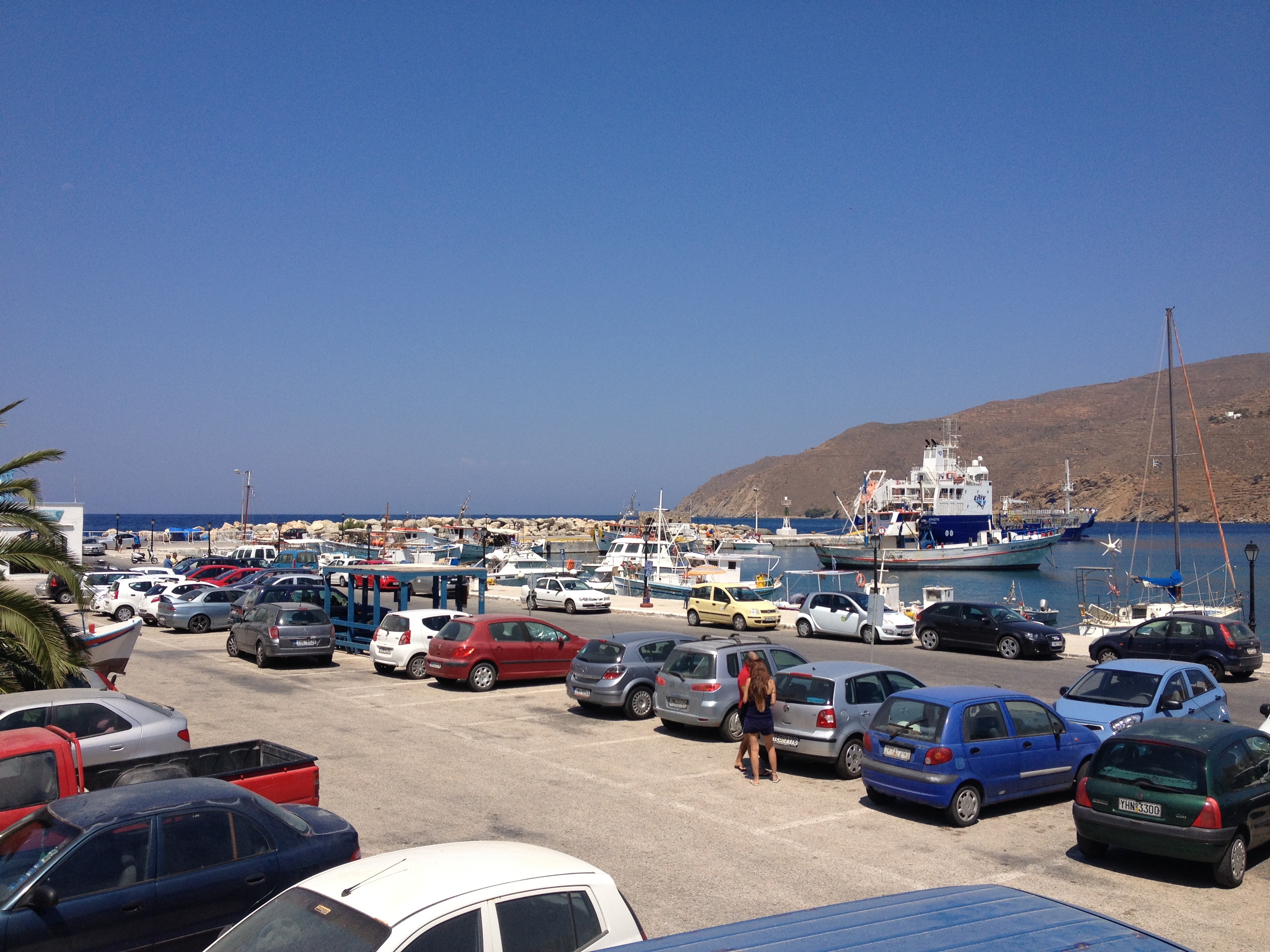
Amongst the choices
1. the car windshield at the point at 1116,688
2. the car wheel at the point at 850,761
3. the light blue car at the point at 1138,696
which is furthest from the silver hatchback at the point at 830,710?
the car windshield at the point at 1116,688

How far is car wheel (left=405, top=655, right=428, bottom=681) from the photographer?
21.6 meters

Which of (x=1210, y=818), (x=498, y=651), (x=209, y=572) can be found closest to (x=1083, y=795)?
(x=1210, y=818)

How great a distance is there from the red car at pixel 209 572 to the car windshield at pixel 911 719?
1399 inches

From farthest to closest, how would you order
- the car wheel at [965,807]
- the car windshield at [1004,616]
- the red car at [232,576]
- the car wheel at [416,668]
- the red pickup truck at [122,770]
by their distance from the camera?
the red car at [232,576] → the car windshield at [1004,616] → the car wheel at [416,668] → the car wheel at [965,807] → the red pickup truck at [122,770]

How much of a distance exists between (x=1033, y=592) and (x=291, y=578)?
200ft

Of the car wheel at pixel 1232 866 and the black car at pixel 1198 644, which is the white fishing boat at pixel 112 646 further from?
the black car at pixel 1198 644

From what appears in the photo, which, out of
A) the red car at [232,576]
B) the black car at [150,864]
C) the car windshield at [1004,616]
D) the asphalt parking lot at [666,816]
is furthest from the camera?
the red car at [232,576]

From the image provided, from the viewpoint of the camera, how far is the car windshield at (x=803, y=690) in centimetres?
1316

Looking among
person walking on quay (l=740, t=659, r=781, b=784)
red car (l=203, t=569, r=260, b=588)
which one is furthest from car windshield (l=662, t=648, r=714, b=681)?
red car (l=203, t=569, r=260, b=588)

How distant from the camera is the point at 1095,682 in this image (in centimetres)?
1399

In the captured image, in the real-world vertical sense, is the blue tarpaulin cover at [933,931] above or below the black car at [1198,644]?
above

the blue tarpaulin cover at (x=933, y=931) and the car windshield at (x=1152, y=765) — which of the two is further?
the car windshield at (x=1152, y=765)

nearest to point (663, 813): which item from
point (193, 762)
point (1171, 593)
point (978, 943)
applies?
point (193, 762)

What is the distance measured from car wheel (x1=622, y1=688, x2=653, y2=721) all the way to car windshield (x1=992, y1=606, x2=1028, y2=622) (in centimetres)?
1330
